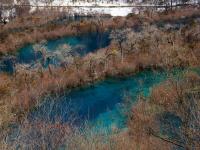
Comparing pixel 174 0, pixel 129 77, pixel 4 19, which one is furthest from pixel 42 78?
pixel 174 0

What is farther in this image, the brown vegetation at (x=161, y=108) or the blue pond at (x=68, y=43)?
the blue pond at (x=68, y=43)

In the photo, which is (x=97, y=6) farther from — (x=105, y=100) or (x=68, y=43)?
(x=105, y=100)

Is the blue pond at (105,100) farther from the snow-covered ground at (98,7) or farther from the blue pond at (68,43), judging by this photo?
the snow-covered ground at (98,7)

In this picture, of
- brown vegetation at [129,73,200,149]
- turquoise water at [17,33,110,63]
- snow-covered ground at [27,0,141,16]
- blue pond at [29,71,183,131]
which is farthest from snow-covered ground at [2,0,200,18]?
brown vegetation at [129,73,200,149]

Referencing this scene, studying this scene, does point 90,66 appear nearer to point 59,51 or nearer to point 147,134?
point 59,51

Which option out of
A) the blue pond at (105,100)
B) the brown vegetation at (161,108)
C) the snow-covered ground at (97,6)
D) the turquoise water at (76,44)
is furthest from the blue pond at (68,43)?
the brown vegetation at (161,108)

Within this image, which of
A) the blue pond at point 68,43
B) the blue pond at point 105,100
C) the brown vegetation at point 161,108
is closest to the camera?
the brown vegetation at point 161,108

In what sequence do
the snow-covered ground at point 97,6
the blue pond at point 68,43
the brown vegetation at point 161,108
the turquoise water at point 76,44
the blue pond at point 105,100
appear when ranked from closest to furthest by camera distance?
the brown vegetation at point 161,108, the blue pond at point 105,100, the blue pond at point 68,43, the turquoise water at point 76,44, the snow-covered ground at point 97,6
